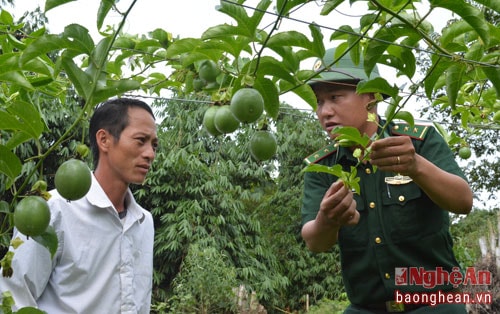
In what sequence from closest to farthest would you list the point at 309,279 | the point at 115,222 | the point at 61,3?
1. the point at 61,3
2. the point at 115,222
3. the point at 309,279

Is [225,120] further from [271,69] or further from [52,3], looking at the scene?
[52,3]

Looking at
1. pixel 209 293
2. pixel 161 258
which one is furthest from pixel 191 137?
pixel 209 293

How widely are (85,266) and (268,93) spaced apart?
40.2 inches

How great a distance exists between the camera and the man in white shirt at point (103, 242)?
1.59 meters

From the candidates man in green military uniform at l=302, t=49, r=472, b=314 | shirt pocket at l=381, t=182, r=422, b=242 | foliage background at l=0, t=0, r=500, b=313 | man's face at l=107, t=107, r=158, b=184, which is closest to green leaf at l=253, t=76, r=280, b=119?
foliage background at l=0, t=0, r=500, b=313

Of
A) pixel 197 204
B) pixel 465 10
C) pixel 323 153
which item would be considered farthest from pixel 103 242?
pixel 197 204

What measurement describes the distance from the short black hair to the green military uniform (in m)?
0.80

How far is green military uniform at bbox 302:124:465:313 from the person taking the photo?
1.48 m

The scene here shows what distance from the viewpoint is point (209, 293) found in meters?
5.45

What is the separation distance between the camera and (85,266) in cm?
167

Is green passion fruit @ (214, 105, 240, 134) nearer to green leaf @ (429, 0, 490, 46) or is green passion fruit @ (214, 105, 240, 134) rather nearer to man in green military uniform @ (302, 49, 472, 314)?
green leaf @ (429, 0, 490, 46)

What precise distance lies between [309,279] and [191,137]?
252 cm

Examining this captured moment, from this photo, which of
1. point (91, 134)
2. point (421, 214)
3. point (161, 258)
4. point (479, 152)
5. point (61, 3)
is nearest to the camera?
point (61, 3)

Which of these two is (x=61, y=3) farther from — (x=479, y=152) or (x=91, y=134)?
(x=479, y=152)
